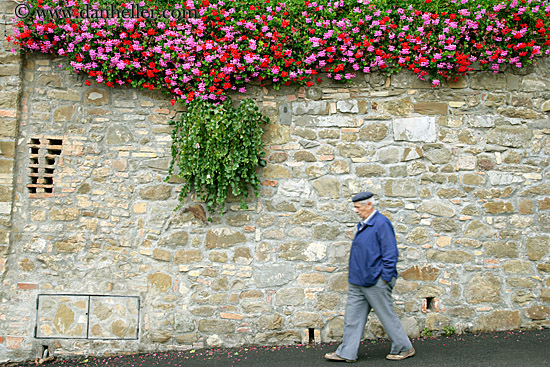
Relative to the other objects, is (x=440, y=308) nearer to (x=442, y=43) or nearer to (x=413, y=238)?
(x=413, y=238)

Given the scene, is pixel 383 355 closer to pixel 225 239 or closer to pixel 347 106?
pixel 225 239

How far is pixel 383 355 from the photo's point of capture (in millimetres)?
4289

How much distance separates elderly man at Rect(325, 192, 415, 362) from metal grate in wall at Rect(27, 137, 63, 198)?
346 cm

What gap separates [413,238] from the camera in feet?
15.9

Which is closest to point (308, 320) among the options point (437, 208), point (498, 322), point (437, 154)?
point (437, 208)

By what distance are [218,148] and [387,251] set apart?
81.2 inches

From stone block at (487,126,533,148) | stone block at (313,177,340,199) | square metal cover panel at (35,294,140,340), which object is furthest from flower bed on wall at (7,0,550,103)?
square metal cover panel at (35,294,140,340)

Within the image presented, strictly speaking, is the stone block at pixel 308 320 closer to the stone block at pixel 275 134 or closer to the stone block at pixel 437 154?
the stone block at pixel 275 134

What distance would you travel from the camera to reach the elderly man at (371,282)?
3.96m

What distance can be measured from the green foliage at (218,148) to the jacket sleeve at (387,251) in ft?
4.98

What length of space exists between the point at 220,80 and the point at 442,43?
8.16ft

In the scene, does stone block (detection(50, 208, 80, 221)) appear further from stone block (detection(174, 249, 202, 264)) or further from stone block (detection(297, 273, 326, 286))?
stone block (detection(297, 273, 326, 286))

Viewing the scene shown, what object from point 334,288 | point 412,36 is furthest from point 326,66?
point 334,288

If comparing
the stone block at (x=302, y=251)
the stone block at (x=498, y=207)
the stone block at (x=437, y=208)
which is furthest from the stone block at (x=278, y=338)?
the stone block at (x=498, y=207)
